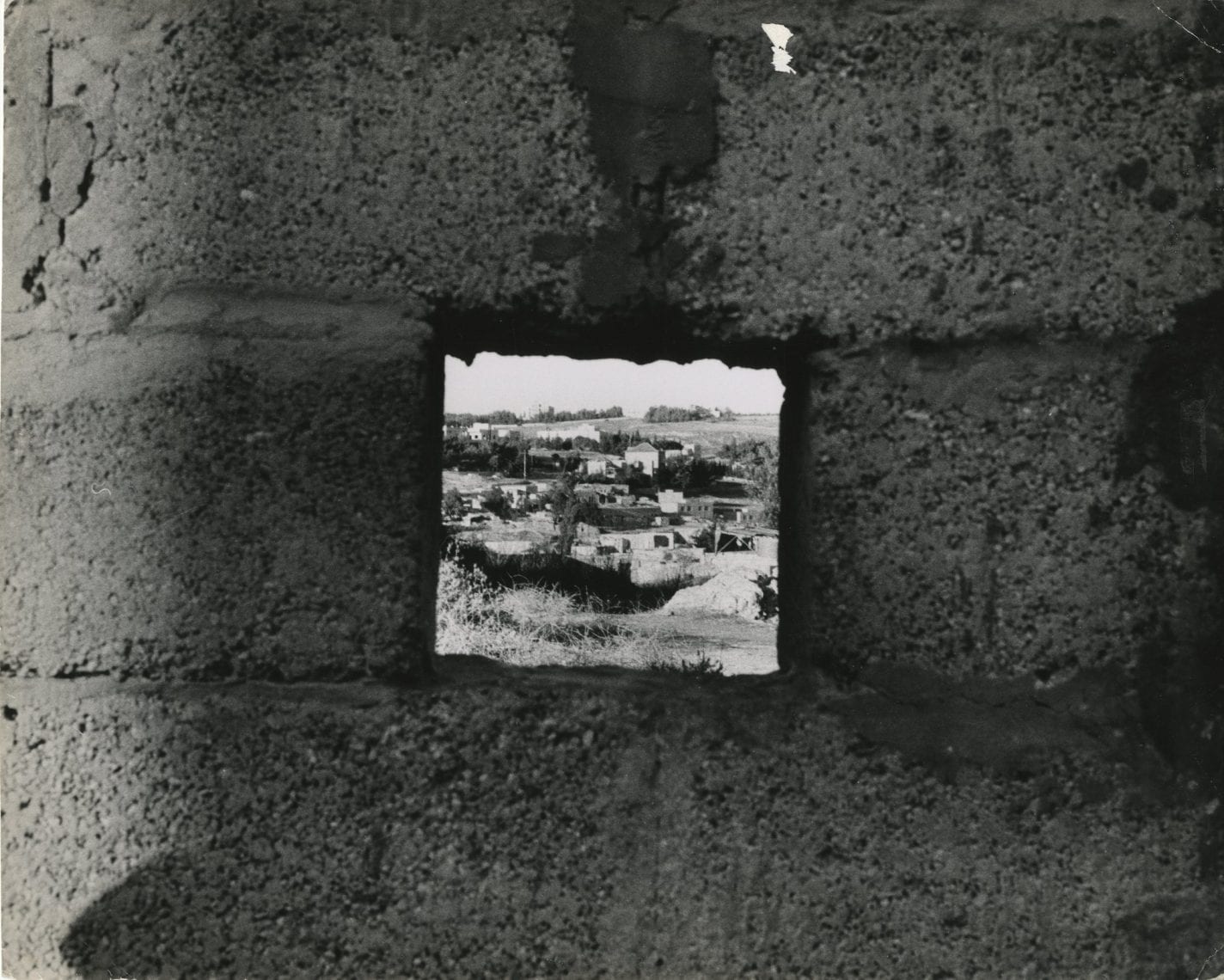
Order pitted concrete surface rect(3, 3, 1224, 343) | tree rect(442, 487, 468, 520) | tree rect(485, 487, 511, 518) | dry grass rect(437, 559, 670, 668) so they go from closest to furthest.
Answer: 1. pitted concrete surface rect(3, 3, 1224, 343)
2. tree rect(442, 487, 468, 520)
3. tree rect(485, 487, 511, 518)
4. dry grass rect(437, 559, 670, 668)

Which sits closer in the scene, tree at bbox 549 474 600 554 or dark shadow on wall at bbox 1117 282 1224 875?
dark shadow on wall at bbox 1117 282 1224 875

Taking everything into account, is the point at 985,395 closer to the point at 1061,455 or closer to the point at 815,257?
the point at 1061,455

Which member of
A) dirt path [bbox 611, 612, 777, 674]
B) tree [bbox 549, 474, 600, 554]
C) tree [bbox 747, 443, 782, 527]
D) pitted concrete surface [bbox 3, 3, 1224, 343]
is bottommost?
dirt path [bbox 611, 612, 777, 674]

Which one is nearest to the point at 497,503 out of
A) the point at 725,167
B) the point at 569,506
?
the point at 569,506

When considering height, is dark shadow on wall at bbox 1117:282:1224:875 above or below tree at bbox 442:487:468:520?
above

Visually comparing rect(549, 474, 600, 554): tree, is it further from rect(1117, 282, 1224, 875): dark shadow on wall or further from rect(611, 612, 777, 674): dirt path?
rect(1117, 282, 1224, 875): dark shadow on wall

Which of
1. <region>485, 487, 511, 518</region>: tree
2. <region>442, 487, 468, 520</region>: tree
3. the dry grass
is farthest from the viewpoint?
the dry grass

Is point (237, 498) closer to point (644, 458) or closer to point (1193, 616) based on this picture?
point (1193, 616)

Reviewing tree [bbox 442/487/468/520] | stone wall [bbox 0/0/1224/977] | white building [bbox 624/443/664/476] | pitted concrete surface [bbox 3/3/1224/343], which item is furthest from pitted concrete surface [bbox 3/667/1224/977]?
white building [bbox 624/443/664/476]
